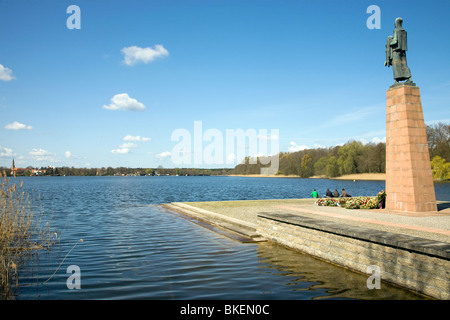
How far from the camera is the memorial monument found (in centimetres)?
1573

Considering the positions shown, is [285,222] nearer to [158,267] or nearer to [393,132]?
[158,267]

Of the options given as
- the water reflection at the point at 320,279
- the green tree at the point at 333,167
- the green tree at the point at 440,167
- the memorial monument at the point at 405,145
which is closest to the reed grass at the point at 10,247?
the water reflection at the point at 320,279

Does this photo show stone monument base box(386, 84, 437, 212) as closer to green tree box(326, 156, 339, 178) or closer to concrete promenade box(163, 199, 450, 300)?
concrete promenade box(163, 199, 450, 300)

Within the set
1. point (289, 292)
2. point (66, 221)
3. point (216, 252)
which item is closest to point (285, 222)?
point (216, 252)

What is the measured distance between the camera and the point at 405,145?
15.9 m

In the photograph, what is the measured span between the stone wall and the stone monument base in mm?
7666

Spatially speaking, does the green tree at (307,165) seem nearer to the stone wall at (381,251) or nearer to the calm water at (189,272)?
the calm water at (189,272)

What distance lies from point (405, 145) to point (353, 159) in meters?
98.5

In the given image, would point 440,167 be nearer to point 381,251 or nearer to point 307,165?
point 307,165

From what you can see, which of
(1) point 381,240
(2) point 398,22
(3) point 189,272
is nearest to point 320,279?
(1) point 381,240

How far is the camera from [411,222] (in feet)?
41.9

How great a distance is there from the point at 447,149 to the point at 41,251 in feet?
270

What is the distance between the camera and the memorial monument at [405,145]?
15.7m
